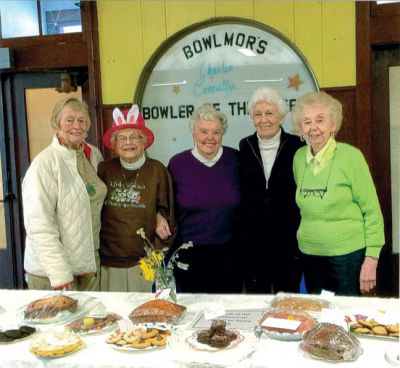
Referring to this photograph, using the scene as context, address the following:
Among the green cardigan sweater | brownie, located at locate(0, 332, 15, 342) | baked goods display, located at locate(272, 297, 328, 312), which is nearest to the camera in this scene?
brownie, located at locate(0, 332, 15, 342)

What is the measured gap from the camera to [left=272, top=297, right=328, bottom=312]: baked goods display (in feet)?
5.79

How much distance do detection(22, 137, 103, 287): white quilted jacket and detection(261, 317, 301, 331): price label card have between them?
967 millimetres

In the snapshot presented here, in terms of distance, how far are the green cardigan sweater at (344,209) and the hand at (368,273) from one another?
0.03 m

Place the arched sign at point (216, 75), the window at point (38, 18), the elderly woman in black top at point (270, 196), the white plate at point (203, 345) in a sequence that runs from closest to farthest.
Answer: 1. the white plate at point (203, 345)
2. the elderly woman in black top at point (270, 196)
3. the arched sign at point (216, 75)
4. the window at point (38, 18)

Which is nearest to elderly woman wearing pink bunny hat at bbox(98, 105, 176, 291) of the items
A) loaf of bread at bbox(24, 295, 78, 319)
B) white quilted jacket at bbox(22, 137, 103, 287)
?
white quilted jacket at bbox(22, 137, 103, 287)

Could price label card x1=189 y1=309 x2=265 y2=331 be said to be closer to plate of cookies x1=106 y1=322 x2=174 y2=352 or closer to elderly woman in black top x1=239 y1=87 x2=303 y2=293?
plate of cookies x1=106 y1=322 x2=174 y2=352

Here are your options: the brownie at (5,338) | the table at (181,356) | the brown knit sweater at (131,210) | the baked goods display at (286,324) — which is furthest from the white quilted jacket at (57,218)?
the baked goods display at (286,324)

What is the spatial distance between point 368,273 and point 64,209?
1.28 metres

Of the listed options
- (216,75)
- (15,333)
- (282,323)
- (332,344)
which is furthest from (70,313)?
(216,75)

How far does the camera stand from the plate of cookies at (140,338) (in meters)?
1.54

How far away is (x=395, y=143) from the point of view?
2.95 m

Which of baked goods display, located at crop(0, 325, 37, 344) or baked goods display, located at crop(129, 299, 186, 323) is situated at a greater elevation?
baked goods display, located at crop(129, 299, 186, 323)

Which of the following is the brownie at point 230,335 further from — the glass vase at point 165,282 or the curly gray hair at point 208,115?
the curly gray hair at point 208,115

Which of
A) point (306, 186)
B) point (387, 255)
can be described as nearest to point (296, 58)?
point (306, 186)
